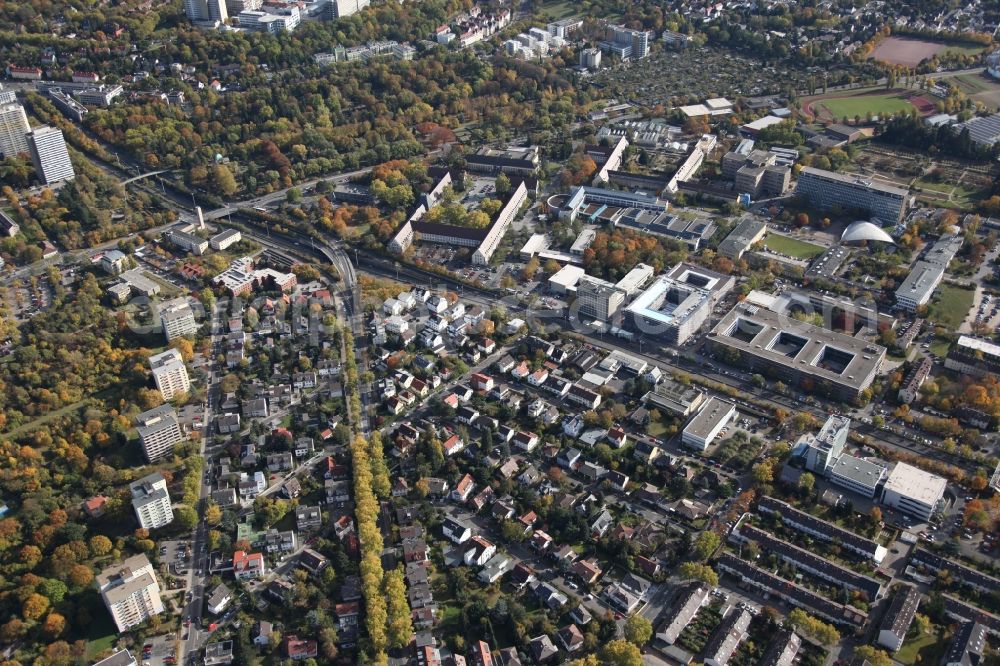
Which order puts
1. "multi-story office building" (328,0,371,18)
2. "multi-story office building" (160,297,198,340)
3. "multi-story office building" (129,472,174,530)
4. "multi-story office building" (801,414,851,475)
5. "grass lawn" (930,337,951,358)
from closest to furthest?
"multi-story office building" (129,472,174,530) < "multi-story office building" (801,414,851,475) < "grass lawn" (930,337,951,358) < "multi-story office building" (160,297,198,340) < "multi-story office building" (328,0,371,18)

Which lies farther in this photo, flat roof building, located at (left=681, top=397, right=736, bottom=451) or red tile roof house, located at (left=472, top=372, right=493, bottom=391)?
red tile roof house, located at (left=472, top=372, right=493, bottom=391)

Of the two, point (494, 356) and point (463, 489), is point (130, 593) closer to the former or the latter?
point (463, 489)

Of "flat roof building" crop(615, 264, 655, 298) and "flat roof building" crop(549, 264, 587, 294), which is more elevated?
"flat roof building" crop(615, 264, 655, 298)

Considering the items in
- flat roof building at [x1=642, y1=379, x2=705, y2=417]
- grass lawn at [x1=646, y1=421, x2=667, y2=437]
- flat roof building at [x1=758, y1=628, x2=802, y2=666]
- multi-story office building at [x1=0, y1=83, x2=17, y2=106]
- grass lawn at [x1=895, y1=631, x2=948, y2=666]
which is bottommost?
grass lawn at [x1=895, y1=631, x2=948, y2=666]

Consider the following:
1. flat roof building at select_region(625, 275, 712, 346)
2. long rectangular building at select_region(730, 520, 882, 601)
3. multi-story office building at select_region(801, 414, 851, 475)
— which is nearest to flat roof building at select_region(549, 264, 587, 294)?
flat roof building at select_region(625, 275, 712, 346)

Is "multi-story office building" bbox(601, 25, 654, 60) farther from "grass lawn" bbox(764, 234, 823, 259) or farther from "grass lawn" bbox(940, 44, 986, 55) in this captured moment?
"grass lawn" bbox(764, 234, 823, 259)

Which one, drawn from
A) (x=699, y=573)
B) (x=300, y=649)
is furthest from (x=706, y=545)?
(x=300, y=649)
